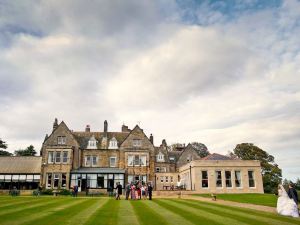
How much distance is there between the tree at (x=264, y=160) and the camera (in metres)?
71.8

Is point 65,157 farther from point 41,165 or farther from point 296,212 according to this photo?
point 296,212

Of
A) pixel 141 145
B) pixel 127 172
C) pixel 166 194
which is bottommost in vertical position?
pixel 166 194

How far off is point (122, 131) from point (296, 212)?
48.3m

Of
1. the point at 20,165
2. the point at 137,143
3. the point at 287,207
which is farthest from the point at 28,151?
the point at 287,207

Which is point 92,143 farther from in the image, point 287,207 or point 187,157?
point 287,207

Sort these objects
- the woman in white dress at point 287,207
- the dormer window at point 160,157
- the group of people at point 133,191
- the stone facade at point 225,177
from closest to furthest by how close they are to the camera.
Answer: the woman in white dress at point 287,207
the group of people at point 133,191
the stone facade at point 225,177
the dormer window at point 160,157

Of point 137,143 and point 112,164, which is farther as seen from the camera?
point 137,143

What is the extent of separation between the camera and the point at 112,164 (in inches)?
2154

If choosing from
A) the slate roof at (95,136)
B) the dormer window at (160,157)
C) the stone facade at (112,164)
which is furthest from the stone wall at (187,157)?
the slate roof at (95,136)

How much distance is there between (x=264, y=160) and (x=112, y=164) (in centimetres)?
4103

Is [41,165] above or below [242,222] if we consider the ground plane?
above

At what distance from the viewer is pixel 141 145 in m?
55.0

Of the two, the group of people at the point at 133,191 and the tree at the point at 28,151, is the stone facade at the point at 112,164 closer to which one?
the group of people at the point at 133,191

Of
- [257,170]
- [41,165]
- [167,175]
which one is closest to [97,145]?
[41,165]
